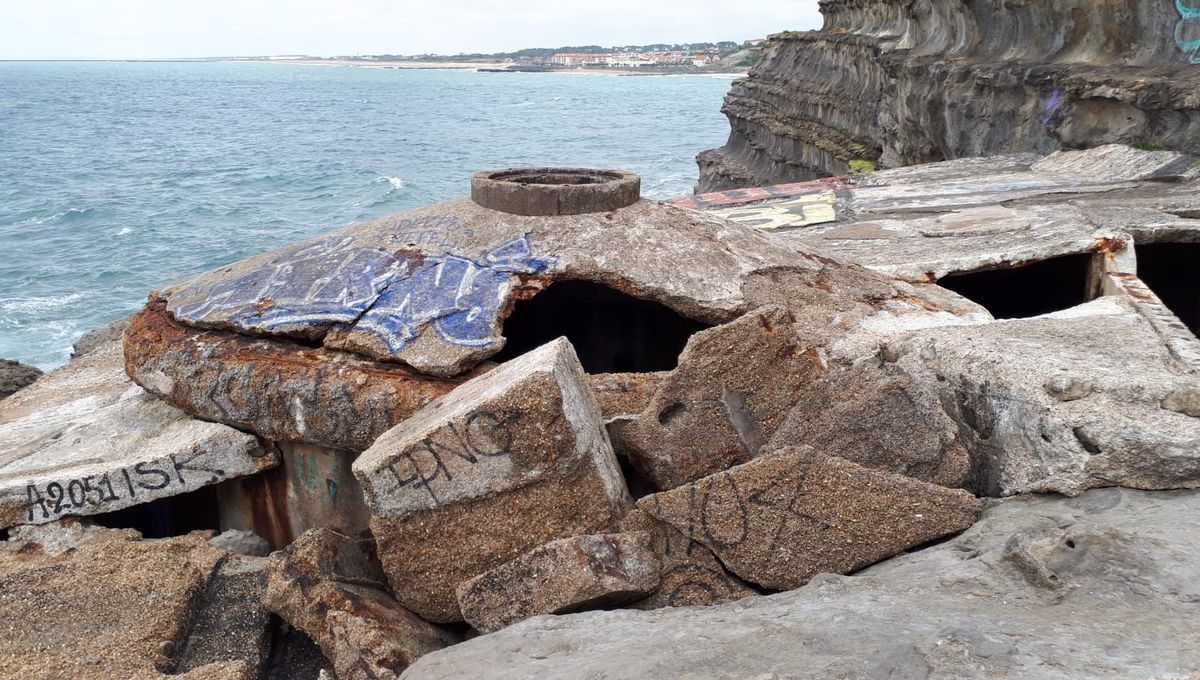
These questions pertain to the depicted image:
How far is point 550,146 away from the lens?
51406mm

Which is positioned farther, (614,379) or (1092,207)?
(1092,207)

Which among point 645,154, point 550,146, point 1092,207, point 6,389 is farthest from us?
point 550,146

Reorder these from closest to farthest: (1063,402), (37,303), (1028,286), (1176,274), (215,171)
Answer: (1063,402) < (1028,286) < (1176,274) < (37,303) < (215,171)

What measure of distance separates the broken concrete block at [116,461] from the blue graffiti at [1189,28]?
8198 mm

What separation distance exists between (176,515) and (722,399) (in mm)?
2928

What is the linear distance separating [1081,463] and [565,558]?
5.30 ft

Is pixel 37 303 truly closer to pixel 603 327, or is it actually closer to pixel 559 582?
pixel 603 327

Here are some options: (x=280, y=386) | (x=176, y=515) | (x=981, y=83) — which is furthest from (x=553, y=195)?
(x=981, y=83)

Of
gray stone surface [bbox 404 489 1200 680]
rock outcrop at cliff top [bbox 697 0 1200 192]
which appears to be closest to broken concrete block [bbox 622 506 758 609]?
gray stone surface [bbox 404 489 1200 680]

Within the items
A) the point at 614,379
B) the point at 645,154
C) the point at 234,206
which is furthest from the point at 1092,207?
the point at 645,154

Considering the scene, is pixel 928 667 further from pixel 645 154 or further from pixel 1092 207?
pixel 645 154

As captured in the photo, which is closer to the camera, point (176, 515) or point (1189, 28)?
point (176, 515)

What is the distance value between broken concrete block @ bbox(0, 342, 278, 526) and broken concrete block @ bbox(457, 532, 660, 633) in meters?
1.73

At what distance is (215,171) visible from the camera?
1663 inches
